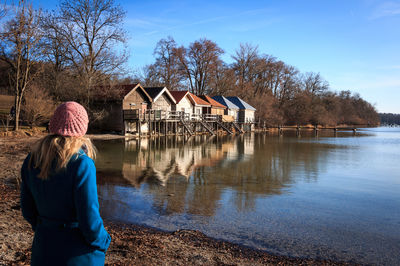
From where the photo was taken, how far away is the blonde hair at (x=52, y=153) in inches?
86.4

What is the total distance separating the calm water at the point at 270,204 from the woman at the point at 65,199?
175 inches

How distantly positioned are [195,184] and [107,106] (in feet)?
83.0

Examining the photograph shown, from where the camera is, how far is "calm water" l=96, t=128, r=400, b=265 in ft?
20.9

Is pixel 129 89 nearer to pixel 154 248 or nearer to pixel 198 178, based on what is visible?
pixel 198 178

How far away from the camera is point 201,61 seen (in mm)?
59375

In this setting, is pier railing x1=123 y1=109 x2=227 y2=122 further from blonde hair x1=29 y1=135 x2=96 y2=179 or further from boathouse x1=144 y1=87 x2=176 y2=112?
blonde hair x1=29 y1=135 x2=96 y2=179

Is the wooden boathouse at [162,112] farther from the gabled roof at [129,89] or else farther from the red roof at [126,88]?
the red roof at [126,88]

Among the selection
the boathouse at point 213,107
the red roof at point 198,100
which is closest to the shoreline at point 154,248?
the red roof at point 198,100

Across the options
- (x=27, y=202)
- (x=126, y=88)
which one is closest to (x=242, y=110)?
(x=126, y=88)

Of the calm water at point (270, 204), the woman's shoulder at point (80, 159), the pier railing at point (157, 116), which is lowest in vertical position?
the calm water at point (270, 204)

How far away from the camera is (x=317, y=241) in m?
6.43

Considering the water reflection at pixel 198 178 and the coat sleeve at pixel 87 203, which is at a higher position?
the coat sleeve at pixel 87 203

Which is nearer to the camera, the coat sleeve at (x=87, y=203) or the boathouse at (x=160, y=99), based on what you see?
the coat sleeve at (x=87, y=203)

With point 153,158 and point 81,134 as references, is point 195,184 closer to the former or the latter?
point 153,158
